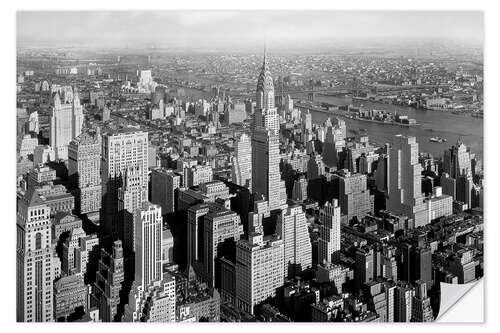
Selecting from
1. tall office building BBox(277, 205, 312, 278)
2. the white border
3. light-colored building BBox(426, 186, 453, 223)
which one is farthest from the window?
A: light-colored building BBox(426, 186, 453, 223)

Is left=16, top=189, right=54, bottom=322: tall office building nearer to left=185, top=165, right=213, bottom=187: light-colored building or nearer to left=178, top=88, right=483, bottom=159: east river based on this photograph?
left=185, top=165, right=213, bottom=187: light-colored building

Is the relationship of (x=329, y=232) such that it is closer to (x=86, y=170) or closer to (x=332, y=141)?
(x=332, y=141)

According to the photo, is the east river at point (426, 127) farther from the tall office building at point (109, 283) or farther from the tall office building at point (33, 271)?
the tall office building at point (33, 271)

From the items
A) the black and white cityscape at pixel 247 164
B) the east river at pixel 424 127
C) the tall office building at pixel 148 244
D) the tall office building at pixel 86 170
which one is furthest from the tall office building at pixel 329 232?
the tall office building at pixel 86 170

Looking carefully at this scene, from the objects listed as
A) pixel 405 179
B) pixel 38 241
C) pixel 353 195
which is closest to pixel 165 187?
pixel 38 241

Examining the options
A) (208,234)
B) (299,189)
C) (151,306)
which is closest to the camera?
(151,306)
